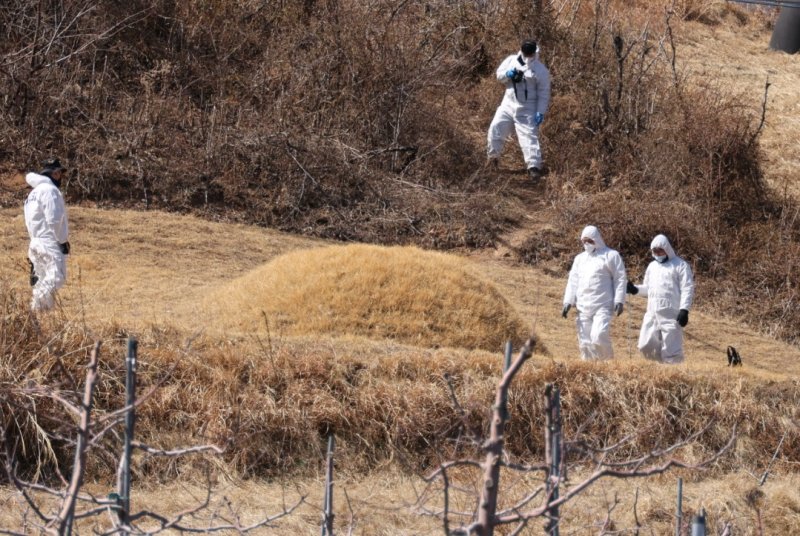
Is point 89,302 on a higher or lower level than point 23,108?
lower

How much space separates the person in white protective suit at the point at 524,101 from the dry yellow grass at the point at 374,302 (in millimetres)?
6478

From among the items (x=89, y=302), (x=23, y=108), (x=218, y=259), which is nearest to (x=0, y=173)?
(x=23, y=108)

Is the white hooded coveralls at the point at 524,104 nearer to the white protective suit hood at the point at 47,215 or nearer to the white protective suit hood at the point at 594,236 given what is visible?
the white protective suit hood at the point at 594,236

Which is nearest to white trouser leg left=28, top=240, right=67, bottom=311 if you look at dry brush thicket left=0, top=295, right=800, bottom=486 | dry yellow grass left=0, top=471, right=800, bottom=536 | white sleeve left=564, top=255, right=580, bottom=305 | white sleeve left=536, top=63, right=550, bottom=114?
dry brush thicket left=0, top=295, right=800, bottom=486

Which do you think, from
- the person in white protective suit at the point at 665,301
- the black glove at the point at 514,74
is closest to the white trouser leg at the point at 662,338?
the person in white protective suit at the point at 665,301

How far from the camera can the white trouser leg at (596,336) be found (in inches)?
484

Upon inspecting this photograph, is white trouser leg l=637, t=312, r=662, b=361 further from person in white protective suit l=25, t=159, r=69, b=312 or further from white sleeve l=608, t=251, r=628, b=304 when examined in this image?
person in white protective suit l=25, t=159, r=69, b=312

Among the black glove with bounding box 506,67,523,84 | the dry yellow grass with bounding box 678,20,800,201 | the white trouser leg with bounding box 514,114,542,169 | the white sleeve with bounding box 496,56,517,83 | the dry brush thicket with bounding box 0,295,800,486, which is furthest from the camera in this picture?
the dry yellow grass with bounding box 678,20,800,201

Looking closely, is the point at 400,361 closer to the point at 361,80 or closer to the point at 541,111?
the point at 541,111

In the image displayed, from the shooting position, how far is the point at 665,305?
12.7 metres

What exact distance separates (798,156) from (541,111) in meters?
7.43

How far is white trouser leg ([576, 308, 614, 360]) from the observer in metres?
12.3

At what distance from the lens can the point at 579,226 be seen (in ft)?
64.3

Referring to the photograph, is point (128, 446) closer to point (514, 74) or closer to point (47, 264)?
point (47, 264)
